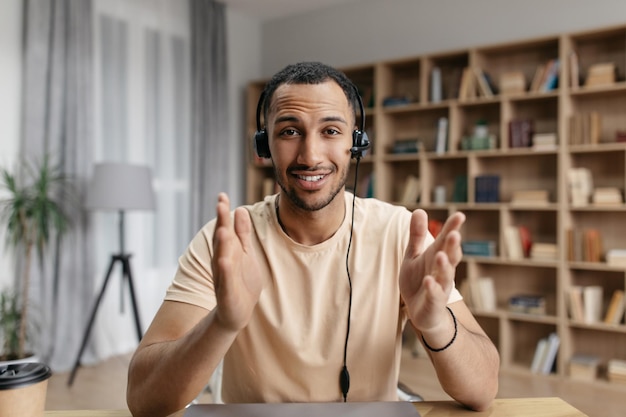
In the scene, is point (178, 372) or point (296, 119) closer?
point (178, 372)

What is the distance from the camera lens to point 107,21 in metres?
3.95

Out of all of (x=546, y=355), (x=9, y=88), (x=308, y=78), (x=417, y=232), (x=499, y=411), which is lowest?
(x=546, y=355)

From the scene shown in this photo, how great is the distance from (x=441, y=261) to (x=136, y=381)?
1.99 feet

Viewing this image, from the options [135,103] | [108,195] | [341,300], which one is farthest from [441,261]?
[135,103]

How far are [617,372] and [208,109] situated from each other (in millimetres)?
3463

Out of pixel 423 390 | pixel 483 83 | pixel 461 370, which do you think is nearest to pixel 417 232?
pixel 461 370

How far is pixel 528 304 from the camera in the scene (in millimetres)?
3736

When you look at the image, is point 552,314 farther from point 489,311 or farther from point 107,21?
point 107,21

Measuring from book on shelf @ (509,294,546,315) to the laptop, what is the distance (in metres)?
3.09

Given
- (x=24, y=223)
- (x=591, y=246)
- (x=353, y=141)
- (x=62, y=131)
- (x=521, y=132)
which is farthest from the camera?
(x=521, y=132)

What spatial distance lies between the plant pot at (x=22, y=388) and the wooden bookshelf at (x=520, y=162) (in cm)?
338

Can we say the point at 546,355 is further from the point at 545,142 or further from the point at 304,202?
the point at 304,202

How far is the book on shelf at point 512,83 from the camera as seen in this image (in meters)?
3.79

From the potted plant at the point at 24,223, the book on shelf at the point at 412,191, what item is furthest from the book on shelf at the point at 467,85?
the potted plant at the point at 24,223
